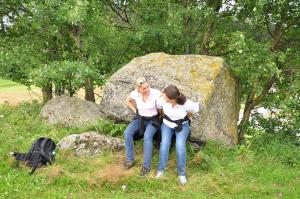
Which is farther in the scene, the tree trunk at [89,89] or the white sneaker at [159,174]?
the tree trunk at [89,89]

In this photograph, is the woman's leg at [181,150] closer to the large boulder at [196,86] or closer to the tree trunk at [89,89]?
the large boulder at [196,86]

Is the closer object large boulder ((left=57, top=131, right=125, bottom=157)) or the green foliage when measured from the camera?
large boulder ((left=57, top=131, right=125, bottom=157))

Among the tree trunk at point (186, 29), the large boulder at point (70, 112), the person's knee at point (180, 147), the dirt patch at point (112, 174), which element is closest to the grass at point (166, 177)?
the dirt patch at point (112, 174)

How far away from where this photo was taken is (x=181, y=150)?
878cm

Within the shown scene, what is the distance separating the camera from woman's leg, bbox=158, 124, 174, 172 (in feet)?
29.1

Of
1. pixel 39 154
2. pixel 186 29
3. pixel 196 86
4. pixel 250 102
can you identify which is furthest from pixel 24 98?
pixel 196 86

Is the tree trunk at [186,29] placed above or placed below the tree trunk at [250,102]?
above

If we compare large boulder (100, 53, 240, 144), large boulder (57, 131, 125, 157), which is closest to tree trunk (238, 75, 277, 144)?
large boulder (100, 53, 240, 144)

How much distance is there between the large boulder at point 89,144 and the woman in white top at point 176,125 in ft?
4.83

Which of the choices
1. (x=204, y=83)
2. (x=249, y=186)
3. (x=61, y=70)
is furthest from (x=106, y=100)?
(x=249, y=186)

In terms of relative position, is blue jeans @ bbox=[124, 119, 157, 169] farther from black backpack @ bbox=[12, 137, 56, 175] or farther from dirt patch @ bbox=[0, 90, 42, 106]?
dirt patch @ bbox=[0, 90, 42, 106]

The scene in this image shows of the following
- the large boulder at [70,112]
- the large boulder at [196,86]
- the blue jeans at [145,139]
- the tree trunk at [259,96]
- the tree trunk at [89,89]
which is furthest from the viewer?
the tree trunk at [89,89]

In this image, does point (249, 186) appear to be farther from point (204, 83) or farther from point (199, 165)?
point (204, 83)

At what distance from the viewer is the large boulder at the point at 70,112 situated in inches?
472
